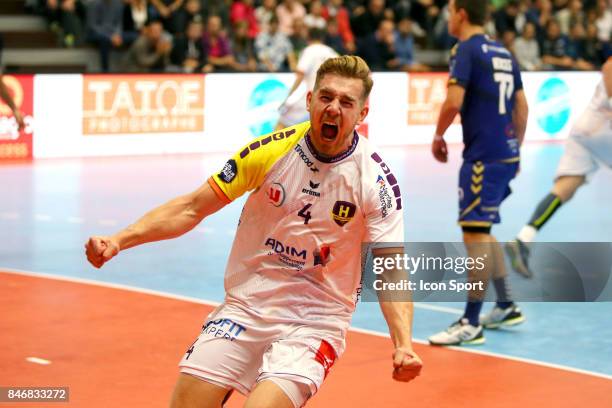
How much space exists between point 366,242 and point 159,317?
3.64 meters

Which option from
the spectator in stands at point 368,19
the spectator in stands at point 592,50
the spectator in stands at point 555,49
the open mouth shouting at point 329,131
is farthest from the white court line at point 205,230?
the spectator in stands at point 592,50

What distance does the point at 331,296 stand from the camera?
14.9 feet

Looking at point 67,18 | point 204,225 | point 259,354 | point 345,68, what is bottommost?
point 204,225

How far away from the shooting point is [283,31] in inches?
Answer: 808

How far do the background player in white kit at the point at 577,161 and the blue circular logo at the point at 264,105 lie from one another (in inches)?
347

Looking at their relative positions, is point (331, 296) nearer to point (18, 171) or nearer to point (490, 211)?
point (490, 211)

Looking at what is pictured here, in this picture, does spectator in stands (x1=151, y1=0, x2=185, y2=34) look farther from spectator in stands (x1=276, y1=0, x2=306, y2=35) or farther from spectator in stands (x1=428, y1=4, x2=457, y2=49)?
spectator in stands (x1=428, y1=4, x2=457, y2=49)

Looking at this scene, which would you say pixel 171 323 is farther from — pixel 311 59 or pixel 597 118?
pixel 311 59

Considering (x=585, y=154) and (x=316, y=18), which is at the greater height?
(x=316, y=18)

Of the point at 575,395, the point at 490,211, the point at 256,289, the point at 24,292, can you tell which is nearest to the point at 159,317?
the point at 24,292

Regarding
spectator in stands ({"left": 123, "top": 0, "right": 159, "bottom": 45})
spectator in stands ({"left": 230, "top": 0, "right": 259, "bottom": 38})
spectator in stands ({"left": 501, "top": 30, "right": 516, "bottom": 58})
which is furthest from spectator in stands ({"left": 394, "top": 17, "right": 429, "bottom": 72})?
spectator in stands ({"left": 123, "top": 0, "right": 159, "bottom": 45})

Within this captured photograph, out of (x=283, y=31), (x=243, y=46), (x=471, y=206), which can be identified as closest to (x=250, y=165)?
(x=471, y=206)

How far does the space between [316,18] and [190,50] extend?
8.75 ft

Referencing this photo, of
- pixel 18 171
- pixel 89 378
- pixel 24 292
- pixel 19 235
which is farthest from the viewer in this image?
pixel 18 171
